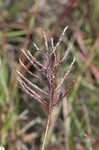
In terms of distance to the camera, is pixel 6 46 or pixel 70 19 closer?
pixel 6 46

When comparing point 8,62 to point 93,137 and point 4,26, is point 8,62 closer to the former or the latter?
point 4,26

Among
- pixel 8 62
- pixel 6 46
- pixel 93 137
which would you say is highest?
pixel 6 46

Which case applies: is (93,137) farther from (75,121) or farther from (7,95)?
(7,95)

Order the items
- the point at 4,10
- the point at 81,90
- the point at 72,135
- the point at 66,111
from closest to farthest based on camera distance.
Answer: the point at 72,135
the point at 66,111
the point at 81,90
the point at 4,10

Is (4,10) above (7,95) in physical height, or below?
above

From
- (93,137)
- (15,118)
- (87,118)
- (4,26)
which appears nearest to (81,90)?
(87,118)

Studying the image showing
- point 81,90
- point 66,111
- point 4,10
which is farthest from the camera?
point 4,10
